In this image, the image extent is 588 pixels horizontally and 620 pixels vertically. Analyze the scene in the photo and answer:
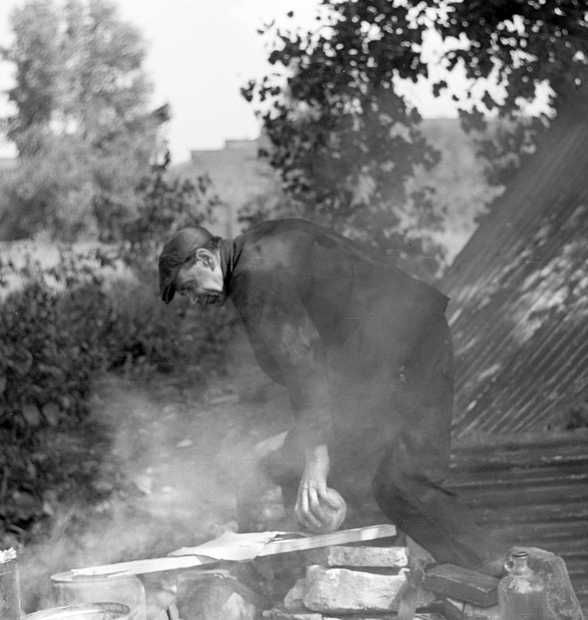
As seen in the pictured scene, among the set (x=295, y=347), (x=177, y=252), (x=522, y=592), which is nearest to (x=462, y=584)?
(x=522, y=592)

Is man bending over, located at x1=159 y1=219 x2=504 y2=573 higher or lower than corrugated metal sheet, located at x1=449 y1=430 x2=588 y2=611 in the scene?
higher

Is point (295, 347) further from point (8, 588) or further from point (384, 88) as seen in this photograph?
point (384, 88)

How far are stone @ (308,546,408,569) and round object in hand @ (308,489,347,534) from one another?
13cm

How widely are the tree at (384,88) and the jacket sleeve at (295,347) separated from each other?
5407mm

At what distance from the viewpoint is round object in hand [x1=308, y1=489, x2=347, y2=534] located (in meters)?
4.74

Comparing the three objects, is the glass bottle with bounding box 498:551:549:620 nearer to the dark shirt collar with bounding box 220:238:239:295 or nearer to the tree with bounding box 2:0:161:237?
the dark shirt collar with bounding box 220:238:239:295

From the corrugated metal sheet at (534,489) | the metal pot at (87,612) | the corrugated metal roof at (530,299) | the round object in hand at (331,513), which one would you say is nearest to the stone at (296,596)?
the round object in hand at (331,513)

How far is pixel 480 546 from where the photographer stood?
15.7 feet

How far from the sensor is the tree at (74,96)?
25594 mm

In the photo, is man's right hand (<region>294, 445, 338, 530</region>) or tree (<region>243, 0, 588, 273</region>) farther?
tree (<region>243, 0, 588, 273</region>)

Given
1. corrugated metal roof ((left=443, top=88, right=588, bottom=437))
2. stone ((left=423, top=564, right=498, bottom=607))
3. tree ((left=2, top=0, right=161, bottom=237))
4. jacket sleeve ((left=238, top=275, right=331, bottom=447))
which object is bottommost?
tree ((left=2, top=0, right=161, bottom=237))

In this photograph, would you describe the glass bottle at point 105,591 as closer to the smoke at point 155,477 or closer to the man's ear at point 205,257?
the smoke at point 155,477

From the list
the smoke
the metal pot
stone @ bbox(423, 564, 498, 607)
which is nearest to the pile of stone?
stone @ bbox(423, 564, 498, 607)

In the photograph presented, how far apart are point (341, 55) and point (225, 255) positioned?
5.82m
